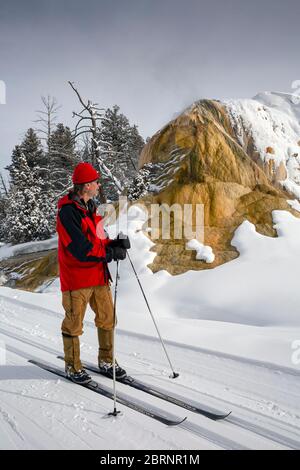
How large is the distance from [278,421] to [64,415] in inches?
72.6

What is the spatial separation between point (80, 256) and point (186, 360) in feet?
6.45

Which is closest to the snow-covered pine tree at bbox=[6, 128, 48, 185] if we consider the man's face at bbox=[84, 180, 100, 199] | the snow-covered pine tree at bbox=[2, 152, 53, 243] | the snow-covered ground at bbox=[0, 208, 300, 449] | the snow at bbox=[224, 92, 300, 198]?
the snow-covered pine tree at bbox=[2, 152, 53, 243]

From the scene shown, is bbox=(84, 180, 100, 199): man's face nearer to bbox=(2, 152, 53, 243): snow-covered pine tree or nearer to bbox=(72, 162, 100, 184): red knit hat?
bbox=(72, 162, 100, 184): red knit hat

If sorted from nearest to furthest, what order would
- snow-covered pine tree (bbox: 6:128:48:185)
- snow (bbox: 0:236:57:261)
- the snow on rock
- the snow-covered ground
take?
the snow-covered ground → the snow on rock → snow (bbox: 0:236:57:261) → snow-covered pine tree (bbox: 6:128:48:185)

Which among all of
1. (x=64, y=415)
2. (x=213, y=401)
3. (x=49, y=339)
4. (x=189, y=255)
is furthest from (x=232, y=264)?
(x=64, y=415)

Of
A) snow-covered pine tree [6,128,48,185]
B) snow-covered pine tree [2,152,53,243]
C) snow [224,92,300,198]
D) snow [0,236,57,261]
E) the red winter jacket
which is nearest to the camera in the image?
the red winter jacket

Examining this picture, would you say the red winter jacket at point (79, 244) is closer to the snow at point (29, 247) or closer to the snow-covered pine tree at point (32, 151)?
the snow at point (29, 247)

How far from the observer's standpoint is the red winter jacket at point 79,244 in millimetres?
3559

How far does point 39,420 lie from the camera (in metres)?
2.96

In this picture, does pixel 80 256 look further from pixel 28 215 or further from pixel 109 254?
pixel 28 215

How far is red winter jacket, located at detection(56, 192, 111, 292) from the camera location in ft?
11.7

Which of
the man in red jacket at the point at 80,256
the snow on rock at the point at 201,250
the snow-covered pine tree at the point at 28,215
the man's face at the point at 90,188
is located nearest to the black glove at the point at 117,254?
the man in red jacket at the point at 80,256
